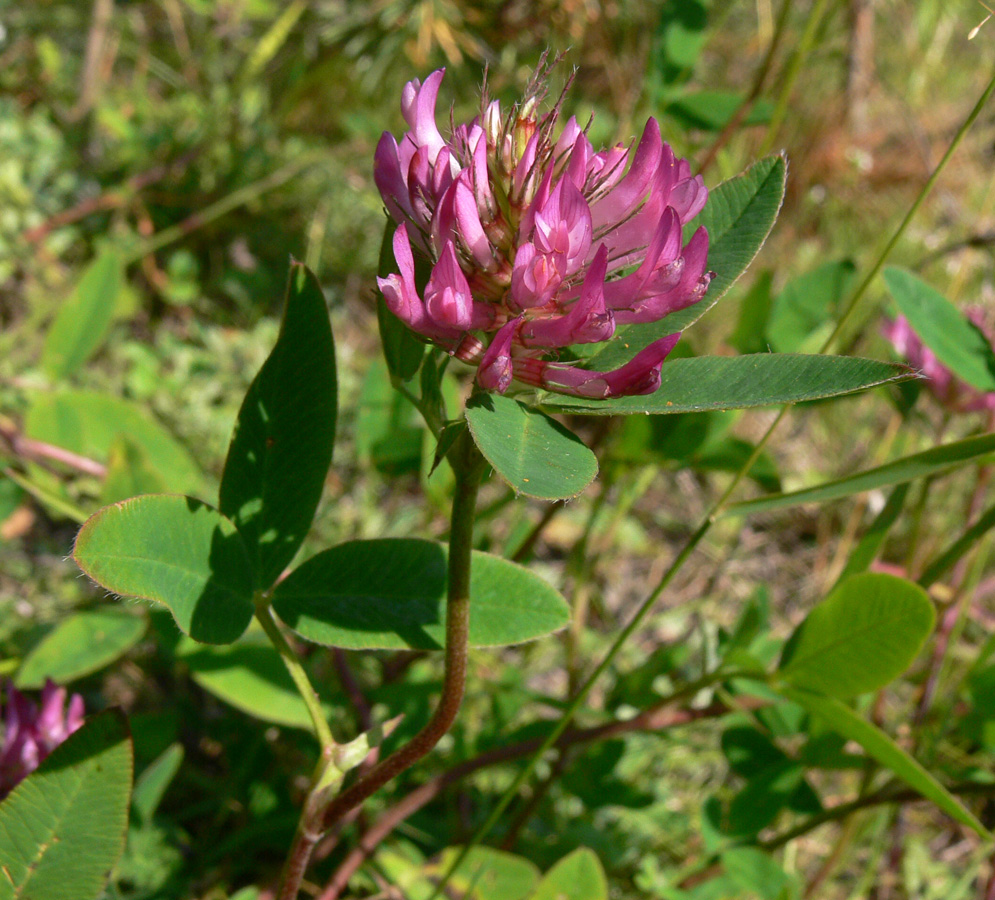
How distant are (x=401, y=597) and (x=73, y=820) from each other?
1.13 feet

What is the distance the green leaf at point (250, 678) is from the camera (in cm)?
117

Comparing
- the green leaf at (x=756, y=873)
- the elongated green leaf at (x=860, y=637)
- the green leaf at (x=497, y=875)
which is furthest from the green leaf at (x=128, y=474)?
the green leaf at (x=756, y=873)

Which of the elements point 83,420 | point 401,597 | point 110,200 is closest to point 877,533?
point 401,597

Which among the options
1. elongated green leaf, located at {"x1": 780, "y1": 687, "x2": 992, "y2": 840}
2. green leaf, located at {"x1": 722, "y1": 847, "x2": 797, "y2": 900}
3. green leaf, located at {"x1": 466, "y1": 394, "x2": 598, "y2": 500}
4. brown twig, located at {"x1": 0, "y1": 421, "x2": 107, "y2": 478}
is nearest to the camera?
green leaf, located at {"x1": 466, "y1": 394, "x2": 598, "y2": 500}

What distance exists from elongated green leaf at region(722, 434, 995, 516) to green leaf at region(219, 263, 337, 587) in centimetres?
41

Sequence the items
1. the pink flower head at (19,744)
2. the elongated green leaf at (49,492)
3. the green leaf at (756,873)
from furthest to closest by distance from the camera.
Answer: the green leaf at (756,873) < the elongated green leaf at (49,492) < the pink flower head at (19,744)

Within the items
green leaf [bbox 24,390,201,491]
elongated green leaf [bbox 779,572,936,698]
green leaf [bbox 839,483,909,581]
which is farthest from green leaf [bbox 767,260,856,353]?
green leaf [bbox 24,390,201,491]

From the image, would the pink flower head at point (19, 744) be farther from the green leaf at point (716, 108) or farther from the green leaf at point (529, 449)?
the green leaf at point (716, 108)

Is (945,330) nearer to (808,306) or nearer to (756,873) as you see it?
(808,306)

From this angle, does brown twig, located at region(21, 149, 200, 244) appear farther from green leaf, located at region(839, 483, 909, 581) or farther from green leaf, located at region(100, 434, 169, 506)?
green leaf, located at region(839, 483, 909, 581)

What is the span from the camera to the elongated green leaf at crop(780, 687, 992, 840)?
0.88m

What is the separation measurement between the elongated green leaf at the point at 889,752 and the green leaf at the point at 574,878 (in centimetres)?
35

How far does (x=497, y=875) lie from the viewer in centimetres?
123

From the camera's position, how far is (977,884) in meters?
1.73
